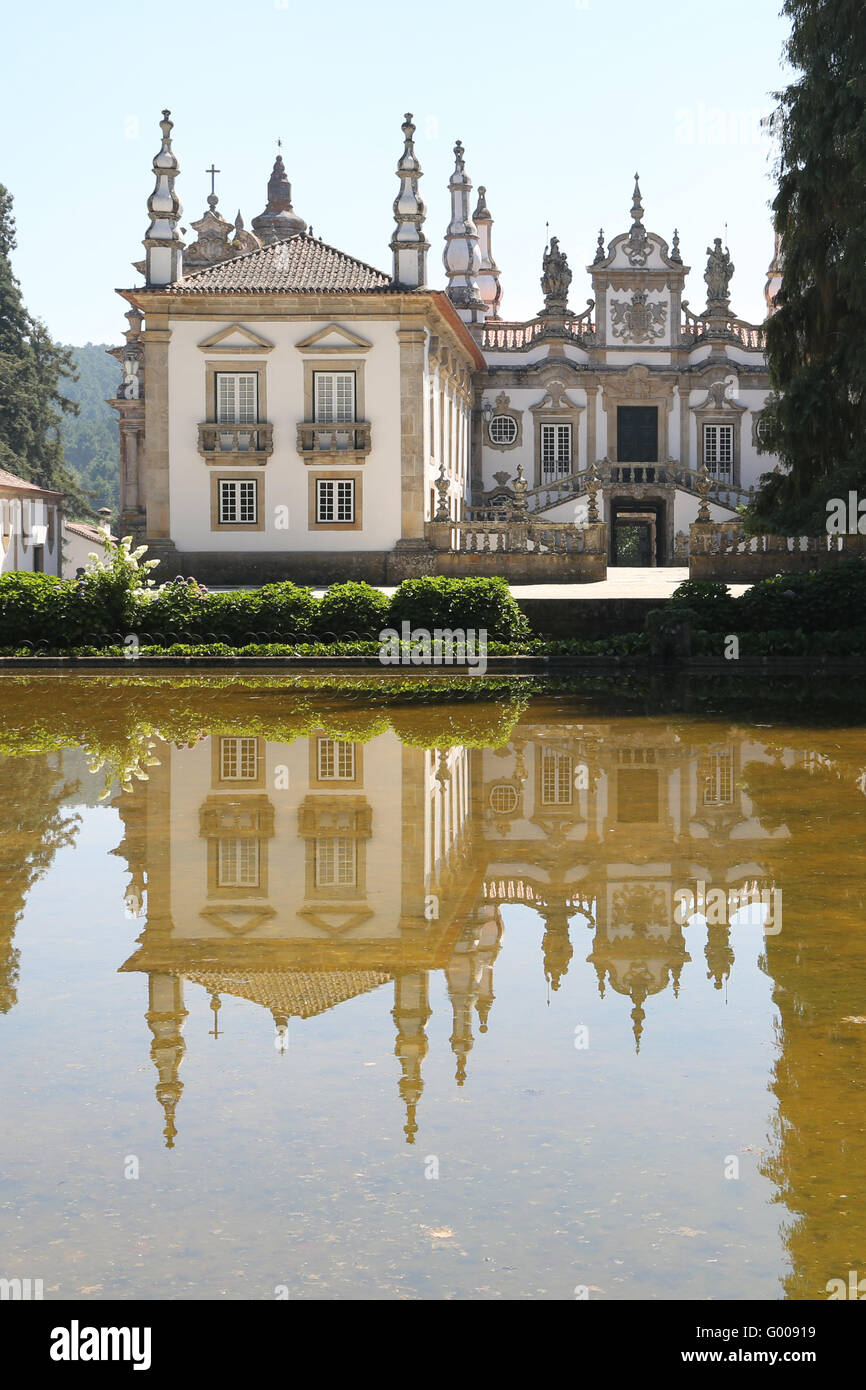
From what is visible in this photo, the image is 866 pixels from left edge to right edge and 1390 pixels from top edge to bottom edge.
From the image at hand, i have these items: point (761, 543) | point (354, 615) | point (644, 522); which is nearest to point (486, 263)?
point (644, 522)

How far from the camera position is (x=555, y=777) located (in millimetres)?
10750

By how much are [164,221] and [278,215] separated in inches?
818

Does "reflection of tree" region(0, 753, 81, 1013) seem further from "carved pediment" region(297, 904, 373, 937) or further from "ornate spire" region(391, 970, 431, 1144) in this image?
"ornate spire" region(391, 970, 431, 1144)

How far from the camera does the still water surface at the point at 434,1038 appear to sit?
380 cm

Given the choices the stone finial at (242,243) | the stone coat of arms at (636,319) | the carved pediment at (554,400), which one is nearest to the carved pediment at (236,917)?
the carved pediment at (554,400)

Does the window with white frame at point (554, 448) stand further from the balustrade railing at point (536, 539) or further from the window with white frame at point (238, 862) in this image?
the window with white frame at point (238, 862)

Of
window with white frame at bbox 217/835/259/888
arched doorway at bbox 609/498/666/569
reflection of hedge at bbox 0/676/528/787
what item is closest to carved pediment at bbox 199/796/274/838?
window with white frame at bbox 217/835/259/888

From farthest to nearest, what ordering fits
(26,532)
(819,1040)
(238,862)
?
Result: (26,532) → (238,862) → (819,1040)

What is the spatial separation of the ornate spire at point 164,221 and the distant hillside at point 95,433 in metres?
59.9

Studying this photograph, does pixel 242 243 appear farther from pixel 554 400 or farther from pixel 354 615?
pixel 354 615

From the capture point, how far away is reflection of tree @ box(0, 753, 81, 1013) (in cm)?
641

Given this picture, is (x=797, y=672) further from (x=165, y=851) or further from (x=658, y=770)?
(x=165, y=851)

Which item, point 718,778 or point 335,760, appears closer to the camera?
point 718,778

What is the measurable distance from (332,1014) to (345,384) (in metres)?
28.1
